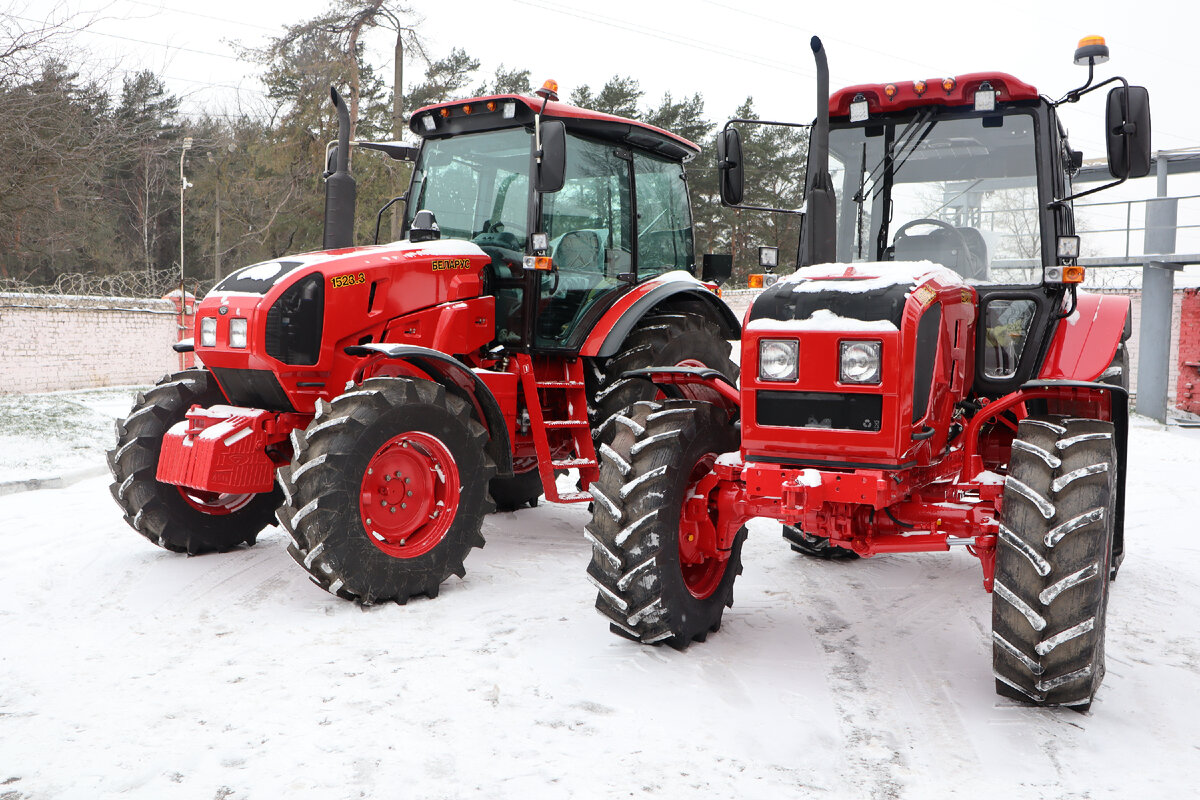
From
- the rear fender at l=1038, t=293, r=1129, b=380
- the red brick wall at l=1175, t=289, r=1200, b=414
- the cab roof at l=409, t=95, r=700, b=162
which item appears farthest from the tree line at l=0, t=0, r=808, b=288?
the red brick wall at l=1175, t=289, r=1200, b=414

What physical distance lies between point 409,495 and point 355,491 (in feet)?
1.46

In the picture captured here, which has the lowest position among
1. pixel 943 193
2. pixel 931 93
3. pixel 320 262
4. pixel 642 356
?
pixel 642 356

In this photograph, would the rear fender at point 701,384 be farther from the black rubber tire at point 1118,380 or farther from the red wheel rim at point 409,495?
the black rubber tire at point 1118,380

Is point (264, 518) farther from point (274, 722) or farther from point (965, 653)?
point (965, 653)

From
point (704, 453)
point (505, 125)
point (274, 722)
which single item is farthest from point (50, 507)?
point (704, 453)

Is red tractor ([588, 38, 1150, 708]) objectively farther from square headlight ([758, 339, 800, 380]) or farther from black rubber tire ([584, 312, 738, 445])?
black rubber tire ([584, 312, 738, 445])

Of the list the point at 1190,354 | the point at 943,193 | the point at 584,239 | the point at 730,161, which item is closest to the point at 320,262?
the point at 584,239

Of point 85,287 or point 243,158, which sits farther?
point 243,158

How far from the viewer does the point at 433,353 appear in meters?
5.05

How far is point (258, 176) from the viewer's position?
25.8m

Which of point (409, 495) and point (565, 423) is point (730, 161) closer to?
point (565, 423)

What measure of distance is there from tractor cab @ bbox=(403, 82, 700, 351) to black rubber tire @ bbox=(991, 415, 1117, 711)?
324 cm

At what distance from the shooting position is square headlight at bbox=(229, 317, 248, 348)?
16.7 feet

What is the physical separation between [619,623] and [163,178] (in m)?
35.9
